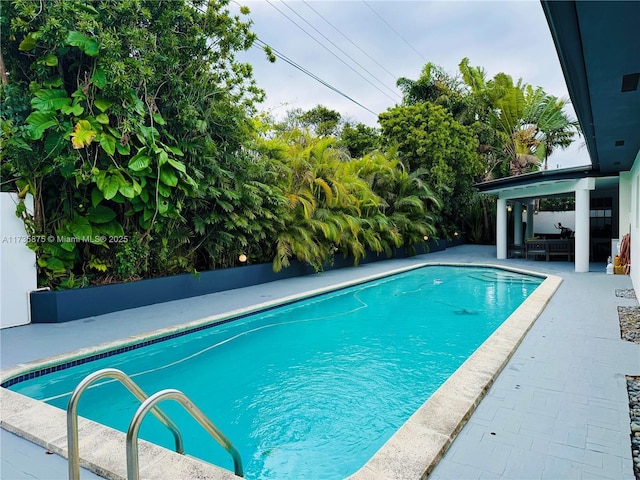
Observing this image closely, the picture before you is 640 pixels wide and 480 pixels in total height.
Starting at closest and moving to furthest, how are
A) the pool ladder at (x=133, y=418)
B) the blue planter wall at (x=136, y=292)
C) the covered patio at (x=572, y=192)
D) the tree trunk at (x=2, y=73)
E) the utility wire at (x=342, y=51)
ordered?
1. the pool ladder at (x=133, y=418)
2. the tree trunk at (x=2, y=73)
3. the blue planter wall at (x=136, y=292)
4. the covered patio at (x=572, y=192)
5. the utility wire at (x=342, y=51)

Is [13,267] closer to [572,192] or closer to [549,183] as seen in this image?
[549,183]

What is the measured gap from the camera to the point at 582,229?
459 inches

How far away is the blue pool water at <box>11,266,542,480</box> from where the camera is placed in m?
3.51

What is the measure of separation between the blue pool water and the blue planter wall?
1.83 m

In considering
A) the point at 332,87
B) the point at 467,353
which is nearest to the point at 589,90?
the point at 467,353

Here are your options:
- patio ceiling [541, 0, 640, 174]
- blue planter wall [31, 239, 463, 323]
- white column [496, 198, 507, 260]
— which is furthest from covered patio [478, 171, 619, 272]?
blue planter wall [31, 239, 463, 323]

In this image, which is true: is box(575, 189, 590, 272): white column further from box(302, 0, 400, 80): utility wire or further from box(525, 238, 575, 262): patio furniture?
box(302, 0, 400, 80): utility wire

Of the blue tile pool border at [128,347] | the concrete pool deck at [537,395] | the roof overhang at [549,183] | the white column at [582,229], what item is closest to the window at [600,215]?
the roof overhang at [549,183]

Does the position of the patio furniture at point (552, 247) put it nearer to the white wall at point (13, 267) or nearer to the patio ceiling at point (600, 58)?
the patio ceiling at point (600, 58)

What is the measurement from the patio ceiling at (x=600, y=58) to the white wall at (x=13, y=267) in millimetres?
7051

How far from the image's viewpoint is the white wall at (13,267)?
6.03 m

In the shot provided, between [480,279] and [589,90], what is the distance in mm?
8568

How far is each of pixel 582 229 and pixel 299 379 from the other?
A: 10.4m

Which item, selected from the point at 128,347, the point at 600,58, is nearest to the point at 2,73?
the point at 128,347
